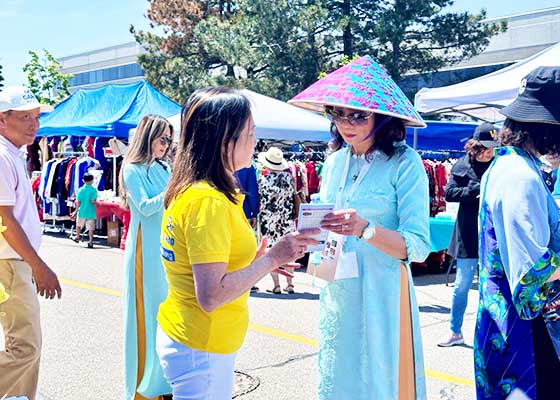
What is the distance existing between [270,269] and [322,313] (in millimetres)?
790

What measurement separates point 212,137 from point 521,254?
3.81 ft

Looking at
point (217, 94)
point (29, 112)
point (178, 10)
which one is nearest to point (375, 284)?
point (217, 94)

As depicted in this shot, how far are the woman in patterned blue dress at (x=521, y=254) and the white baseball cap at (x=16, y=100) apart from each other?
2.59m

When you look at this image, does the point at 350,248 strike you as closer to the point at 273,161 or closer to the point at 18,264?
the point at 18,264

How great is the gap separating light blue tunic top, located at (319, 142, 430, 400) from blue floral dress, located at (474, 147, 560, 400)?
32 cm

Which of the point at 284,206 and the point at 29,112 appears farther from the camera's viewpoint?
the point at 284,206

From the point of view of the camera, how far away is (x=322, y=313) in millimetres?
3010

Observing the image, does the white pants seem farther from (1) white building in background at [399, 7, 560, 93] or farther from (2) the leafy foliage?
(1) white building in background at [399, 7, 560, 93]

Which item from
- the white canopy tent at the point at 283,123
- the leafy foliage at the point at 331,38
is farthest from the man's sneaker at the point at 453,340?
the leafy foliage at the point at 331,38

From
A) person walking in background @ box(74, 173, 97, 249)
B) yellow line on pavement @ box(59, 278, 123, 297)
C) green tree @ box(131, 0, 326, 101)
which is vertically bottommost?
yellow line on pavement @ box(59, 278, 123, 297)

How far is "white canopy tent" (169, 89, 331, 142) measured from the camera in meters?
11.9

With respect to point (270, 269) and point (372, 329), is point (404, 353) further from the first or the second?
point (270, 269)

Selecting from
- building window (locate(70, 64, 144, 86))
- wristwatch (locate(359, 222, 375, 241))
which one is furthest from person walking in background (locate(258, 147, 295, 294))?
building window (locate(70, 64, 144, 86))

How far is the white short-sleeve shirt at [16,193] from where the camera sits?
11.7 feet
